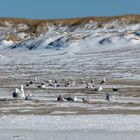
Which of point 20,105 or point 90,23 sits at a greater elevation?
point 90,23

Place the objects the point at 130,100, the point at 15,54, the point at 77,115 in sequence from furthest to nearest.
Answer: the point at 15,54
the point at 130,100
the point at 77,115

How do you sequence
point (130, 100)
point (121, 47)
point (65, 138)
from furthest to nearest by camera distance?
point (121, 47), point (130, 100), point (65, 138)

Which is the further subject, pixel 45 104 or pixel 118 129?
pixel 45 104

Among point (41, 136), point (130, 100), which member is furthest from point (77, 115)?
point (130, 100)

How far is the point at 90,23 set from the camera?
107 metres

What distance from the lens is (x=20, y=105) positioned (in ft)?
61.0

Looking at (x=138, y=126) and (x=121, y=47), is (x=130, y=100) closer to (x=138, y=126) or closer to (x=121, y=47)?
(x=138, y=126)

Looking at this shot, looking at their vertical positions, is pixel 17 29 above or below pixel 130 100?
above

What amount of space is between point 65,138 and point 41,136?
53 cm

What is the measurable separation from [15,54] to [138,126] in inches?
2617

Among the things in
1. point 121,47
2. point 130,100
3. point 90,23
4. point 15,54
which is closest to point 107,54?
point 121,47

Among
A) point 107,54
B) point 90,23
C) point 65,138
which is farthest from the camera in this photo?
point 90,23

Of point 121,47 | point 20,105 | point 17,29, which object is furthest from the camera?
point 17,29

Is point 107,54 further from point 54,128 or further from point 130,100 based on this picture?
point 54,128
